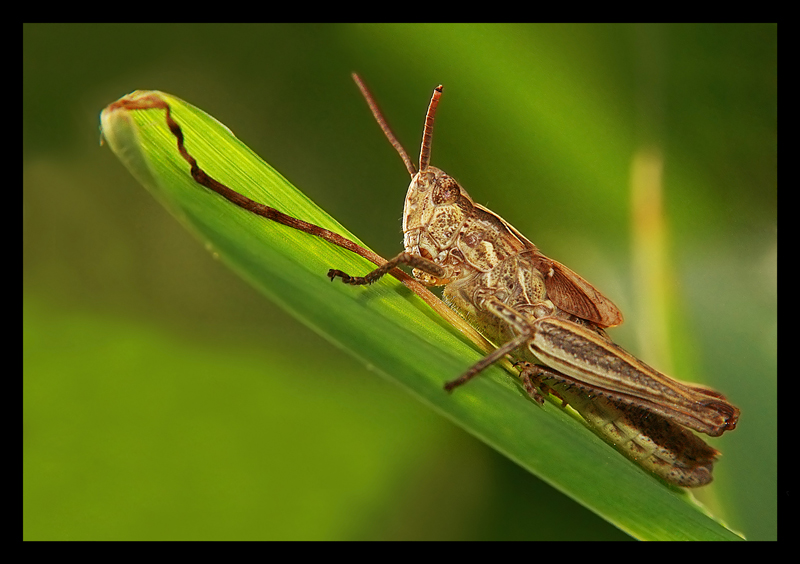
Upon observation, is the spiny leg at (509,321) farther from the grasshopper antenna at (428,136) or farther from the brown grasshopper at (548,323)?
the grasshopper antenna at (428,136)

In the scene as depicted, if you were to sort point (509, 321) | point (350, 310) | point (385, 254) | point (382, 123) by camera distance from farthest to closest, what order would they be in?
point (385, 254)
point (382, 123)
point (509, 321)
point (350, 310)

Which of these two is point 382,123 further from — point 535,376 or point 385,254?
point 535,376

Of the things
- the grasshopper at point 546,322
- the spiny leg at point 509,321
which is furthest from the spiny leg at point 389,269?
the spiny leg at point 509,321

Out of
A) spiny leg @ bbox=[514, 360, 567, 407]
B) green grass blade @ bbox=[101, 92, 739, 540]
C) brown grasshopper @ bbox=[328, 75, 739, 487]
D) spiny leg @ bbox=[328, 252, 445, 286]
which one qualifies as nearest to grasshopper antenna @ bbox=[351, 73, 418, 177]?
brown grasshopper @ bbox=[328, 75, 739, 487]

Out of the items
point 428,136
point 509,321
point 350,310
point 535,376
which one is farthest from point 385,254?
point 350,310

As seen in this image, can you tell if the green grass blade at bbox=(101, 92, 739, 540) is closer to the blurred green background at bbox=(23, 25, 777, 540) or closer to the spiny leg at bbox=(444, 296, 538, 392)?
the spiny leg at bbox=(444, 296, 538, 392)

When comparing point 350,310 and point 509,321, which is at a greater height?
point 350,310
